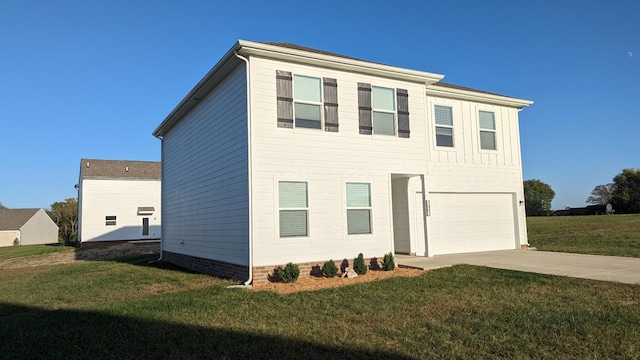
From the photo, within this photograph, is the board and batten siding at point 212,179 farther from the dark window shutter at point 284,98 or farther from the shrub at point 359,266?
the shrub at point 359,266

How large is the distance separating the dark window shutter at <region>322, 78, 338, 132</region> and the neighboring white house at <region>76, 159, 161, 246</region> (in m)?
27.5

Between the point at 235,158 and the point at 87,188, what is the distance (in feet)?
87.7

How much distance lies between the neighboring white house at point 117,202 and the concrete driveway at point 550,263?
26805mm

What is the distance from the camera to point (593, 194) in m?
75.1

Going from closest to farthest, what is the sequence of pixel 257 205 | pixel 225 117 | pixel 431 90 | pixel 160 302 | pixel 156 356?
pixel 156 356 < pixel 160 302 < pixel 257 205 < pixel 225 117 < pixel 431 90

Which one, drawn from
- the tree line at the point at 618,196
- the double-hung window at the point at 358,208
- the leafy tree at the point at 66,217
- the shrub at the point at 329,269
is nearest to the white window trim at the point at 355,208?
the double-hung window at the point at 358,208

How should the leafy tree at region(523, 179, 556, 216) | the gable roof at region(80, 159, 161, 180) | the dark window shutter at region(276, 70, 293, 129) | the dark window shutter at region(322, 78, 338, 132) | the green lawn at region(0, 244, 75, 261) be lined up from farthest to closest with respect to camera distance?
Result: the leafy tree at region(523, 179, 556, 216) → the gable roof at region(80, 159, 161, 180) → the green lawn at region(0, 244, 75, 261) → the dark window shutter at region(322, 78, 338, 132) → the dark window shutter at region(276, 70, 293, 129)

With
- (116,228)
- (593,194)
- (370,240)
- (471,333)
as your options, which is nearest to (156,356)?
(471,333)

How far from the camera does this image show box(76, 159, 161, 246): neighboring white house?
105ft

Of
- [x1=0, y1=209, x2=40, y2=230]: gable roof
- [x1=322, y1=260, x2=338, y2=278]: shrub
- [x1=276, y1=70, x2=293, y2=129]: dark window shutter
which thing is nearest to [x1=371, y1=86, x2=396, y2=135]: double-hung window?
[x1=276, y1=70, x2=293, y2=129]: dark window shutter

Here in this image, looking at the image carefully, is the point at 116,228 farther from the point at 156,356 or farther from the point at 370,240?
the point at 156,356

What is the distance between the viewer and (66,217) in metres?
60.0

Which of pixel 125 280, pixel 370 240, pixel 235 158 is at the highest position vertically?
pixel 235 158

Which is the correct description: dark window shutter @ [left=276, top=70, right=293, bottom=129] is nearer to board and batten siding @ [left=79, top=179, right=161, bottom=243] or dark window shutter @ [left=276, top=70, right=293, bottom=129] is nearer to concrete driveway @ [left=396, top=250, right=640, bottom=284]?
concrete driveway @ [left=396, top=250, right=640, bottom=284]
